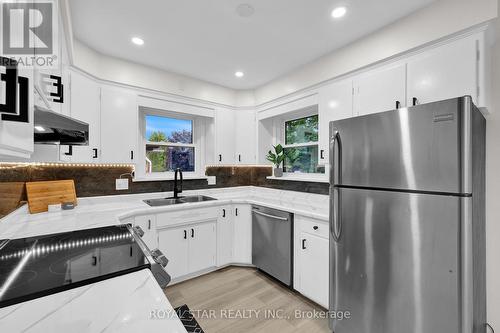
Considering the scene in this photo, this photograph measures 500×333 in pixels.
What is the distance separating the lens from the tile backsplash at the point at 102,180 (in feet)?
5.71

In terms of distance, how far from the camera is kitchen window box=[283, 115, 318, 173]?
2.96 meters

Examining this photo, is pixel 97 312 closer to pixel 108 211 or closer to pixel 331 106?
pixel 108 211

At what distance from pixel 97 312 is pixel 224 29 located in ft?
6.96

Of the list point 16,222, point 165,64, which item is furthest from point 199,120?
point 16,222

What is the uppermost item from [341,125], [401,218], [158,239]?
[341,125]

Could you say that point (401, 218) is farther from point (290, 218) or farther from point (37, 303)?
A: point (37, 303)

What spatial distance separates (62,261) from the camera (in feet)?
3.12

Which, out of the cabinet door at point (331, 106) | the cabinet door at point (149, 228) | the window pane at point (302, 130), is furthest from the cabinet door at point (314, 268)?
the cabinet door at point (149, 228)

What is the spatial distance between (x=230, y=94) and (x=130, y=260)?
288 cm

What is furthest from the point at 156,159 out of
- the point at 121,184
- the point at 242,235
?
the point at 242,235

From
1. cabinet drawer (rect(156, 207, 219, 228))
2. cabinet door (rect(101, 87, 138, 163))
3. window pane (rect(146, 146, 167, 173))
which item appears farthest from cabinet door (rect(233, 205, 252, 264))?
cabinet door (rect(101, 87, 138, 163))

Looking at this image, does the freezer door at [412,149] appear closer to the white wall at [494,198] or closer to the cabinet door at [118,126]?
the white wall at [494,198]

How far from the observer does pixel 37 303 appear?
26.4 inches

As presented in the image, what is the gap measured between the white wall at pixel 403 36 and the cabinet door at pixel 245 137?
38.0 inches
